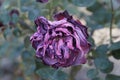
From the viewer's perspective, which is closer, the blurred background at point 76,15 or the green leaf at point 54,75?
the green leaf at point 54,75

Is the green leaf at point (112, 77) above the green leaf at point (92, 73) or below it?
below

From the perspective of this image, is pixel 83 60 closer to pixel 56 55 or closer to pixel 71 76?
pixel 56 55

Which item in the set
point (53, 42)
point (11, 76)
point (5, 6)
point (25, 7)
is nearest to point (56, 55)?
point (53, 42)

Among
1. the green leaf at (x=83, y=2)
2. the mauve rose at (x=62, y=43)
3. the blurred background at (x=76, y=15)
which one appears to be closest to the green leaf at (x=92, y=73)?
the blurred background at (x=76, y=15)

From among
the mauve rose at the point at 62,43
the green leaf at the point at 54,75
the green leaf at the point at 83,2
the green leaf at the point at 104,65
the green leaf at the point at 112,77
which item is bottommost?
the green leaf at the point at 112,77

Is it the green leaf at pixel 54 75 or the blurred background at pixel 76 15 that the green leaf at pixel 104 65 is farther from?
the green leaf at pixel 54 75

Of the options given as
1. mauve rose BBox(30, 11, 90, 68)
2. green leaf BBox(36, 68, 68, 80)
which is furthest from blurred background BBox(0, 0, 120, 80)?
mauve rose BBox(30, 11, 90, 68)

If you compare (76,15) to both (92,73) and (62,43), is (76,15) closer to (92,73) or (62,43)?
→ (92,73)

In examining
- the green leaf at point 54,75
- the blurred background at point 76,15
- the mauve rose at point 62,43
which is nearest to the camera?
the mauve rose at point 62,43

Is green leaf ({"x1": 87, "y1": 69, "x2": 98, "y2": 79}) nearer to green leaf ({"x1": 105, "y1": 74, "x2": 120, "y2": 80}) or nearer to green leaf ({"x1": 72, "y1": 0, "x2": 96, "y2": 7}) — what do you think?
green leaf ({"x1": 105, "y1": 74, "x2": 120, "y2": 80})
